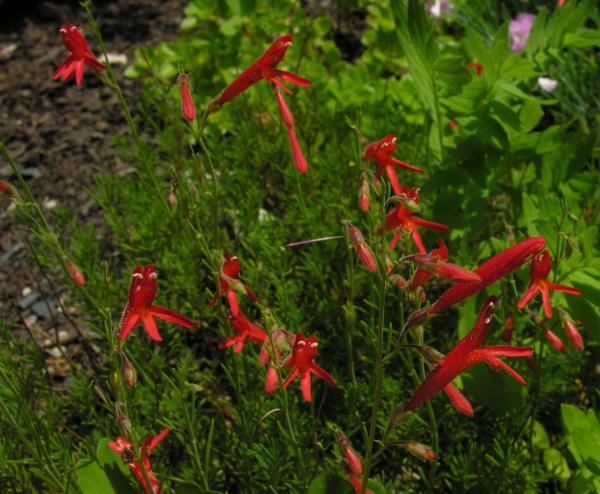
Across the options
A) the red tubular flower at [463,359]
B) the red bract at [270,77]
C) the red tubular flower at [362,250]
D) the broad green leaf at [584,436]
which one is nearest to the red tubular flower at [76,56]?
the red bract at [270,77]

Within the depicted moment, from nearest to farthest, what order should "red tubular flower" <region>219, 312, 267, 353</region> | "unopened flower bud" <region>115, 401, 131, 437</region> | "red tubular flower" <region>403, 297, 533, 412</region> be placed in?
"red tubular flower" <region>403, 297, 533, 412</region> → "unopened flower bud" <region>115, 401, 131, 437</region> → "red tubular flower" <region>219, 312, 267, 353</region>

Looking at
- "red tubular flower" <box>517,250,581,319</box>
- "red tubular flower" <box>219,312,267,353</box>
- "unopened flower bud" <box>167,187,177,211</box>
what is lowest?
"red tubular flower" <box>219,312,267,353</box>

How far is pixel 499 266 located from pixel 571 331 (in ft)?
2.27

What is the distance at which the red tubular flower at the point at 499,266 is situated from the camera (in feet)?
4.79

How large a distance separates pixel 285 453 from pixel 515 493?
28.9 inches

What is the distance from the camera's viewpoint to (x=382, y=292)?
1.48m

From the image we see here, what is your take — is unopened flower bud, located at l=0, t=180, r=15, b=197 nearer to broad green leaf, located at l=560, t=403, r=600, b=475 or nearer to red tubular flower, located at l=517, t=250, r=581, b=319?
red tubular flower, located at l=517, t=250, r=581, b=319

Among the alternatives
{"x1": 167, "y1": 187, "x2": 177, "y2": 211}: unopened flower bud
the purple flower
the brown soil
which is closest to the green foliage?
{"x1": 167, "y1": 187, "x2": 177, "y2": 211}: unopened flower bud

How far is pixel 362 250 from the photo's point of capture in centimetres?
165

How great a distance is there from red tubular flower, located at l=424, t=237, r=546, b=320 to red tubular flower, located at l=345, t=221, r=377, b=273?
0.18m

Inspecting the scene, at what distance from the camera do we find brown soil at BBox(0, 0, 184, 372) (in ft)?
12.7

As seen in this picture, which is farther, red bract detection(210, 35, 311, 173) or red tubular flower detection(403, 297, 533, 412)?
red bract detection(210, 35, 311, 173)

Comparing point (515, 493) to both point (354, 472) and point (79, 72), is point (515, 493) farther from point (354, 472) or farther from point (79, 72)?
point (79, 72)

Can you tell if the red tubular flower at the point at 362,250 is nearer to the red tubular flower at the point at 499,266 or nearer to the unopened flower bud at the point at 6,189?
the red tubular flower at the point at 499,266
